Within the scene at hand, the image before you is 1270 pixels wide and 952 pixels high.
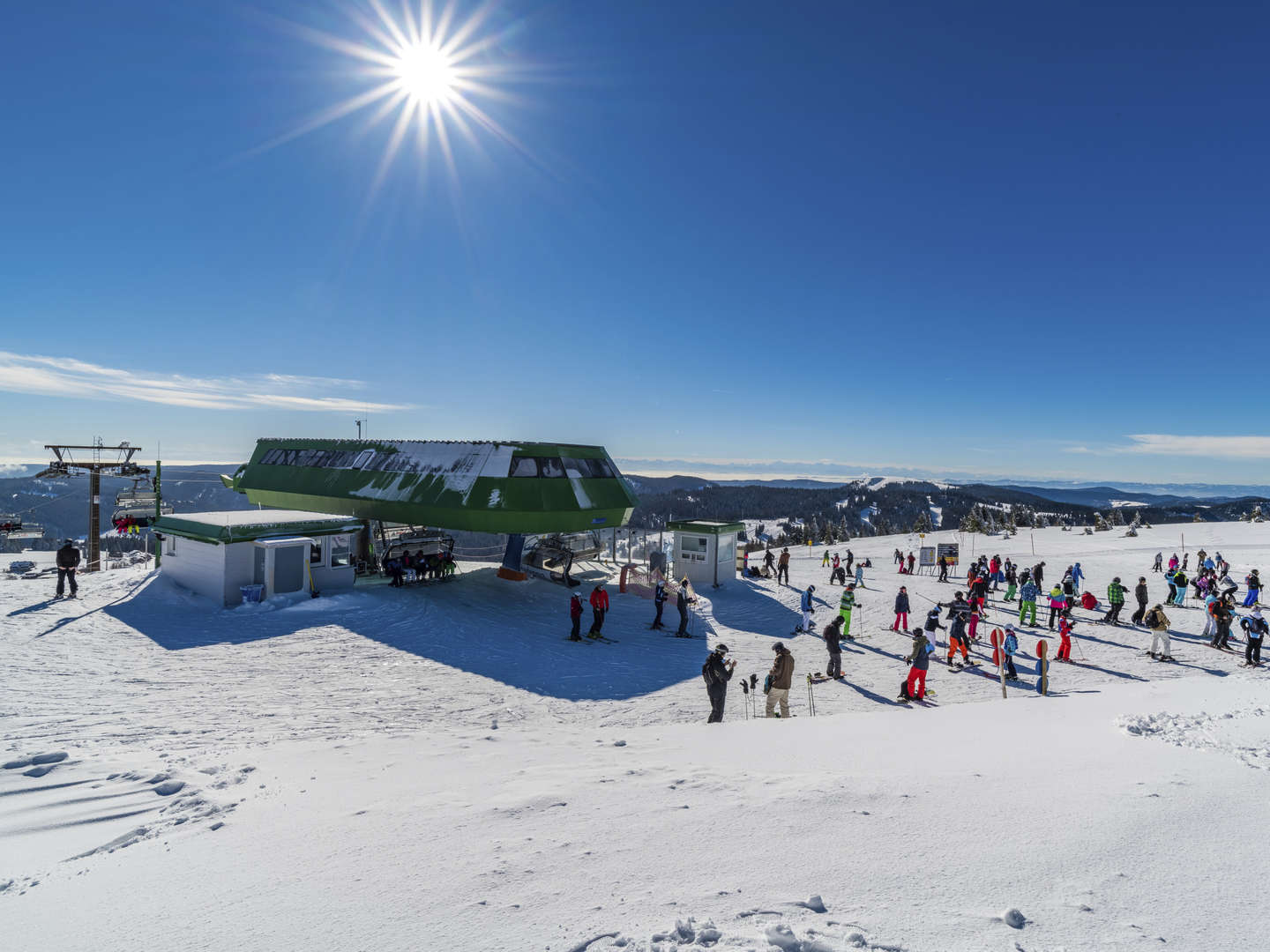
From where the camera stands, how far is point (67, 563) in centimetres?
1622

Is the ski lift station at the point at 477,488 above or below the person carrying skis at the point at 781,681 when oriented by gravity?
above

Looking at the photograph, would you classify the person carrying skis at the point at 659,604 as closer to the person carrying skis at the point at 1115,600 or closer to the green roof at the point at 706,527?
the green roof at the point at 706,527

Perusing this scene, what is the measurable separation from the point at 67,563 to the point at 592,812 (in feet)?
62.3

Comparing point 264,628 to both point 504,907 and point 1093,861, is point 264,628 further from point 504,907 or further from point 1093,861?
point 1093,861

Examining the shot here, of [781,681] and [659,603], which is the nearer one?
[781,681]

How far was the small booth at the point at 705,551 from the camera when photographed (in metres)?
25.3

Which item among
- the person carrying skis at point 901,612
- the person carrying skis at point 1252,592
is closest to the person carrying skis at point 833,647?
the person carrying skis at point 901,612

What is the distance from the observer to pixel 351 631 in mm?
15711

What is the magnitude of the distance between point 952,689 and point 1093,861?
10501 millimetres

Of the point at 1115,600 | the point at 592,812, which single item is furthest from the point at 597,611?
the point at 1115,600

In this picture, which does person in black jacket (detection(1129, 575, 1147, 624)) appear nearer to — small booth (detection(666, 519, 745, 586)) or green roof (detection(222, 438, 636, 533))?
small booth (detection(666, 519, 745, 586))

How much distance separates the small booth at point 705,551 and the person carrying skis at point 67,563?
64.9 feet

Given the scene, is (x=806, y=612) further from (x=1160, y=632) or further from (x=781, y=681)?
(x=1160, y=632)

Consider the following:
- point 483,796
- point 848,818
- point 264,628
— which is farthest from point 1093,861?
point 264,628
